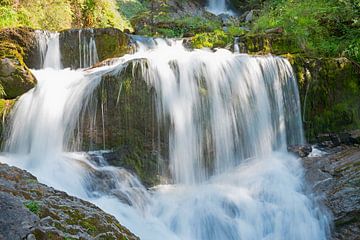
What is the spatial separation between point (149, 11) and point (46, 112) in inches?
416

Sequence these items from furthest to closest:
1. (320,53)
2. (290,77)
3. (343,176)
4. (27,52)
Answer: (320,53)
(27,52)
(290,77)
(343,176)

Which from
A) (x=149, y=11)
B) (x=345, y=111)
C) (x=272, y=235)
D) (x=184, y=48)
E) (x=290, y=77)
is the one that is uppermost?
(x=149, y=11)

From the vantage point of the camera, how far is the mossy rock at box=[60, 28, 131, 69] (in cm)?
898

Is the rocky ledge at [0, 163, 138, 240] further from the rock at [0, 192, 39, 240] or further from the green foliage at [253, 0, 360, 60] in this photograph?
the green foliage at [253, 0, 360, 60]

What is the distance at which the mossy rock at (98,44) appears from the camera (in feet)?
29.5

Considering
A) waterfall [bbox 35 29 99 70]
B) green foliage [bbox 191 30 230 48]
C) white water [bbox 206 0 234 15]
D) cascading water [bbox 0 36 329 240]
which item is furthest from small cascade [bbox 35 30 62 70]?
white water [bbox 206 0 234 15]

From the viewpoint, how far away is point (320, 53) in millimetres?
9297

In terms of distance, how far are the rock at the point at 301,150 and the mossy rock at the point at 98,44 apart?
15.2ft

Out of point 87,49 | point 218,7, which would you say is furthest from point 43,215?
point 218,7

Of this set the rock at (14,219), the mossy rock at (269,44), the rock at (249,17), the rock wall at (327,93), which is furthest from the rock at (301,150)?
the rock at (249,17)

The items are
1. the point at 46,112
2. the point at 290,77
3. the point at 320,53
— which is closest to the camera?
the point at 46,112

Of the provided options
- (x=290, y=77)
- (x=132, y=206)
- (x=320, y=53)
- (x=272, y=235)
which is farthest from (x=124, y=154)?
(x=320, y=53)

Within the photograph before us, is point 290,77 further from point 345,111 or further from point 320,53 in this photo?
point 320,53

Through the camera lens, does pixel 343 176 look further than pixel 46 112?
No
